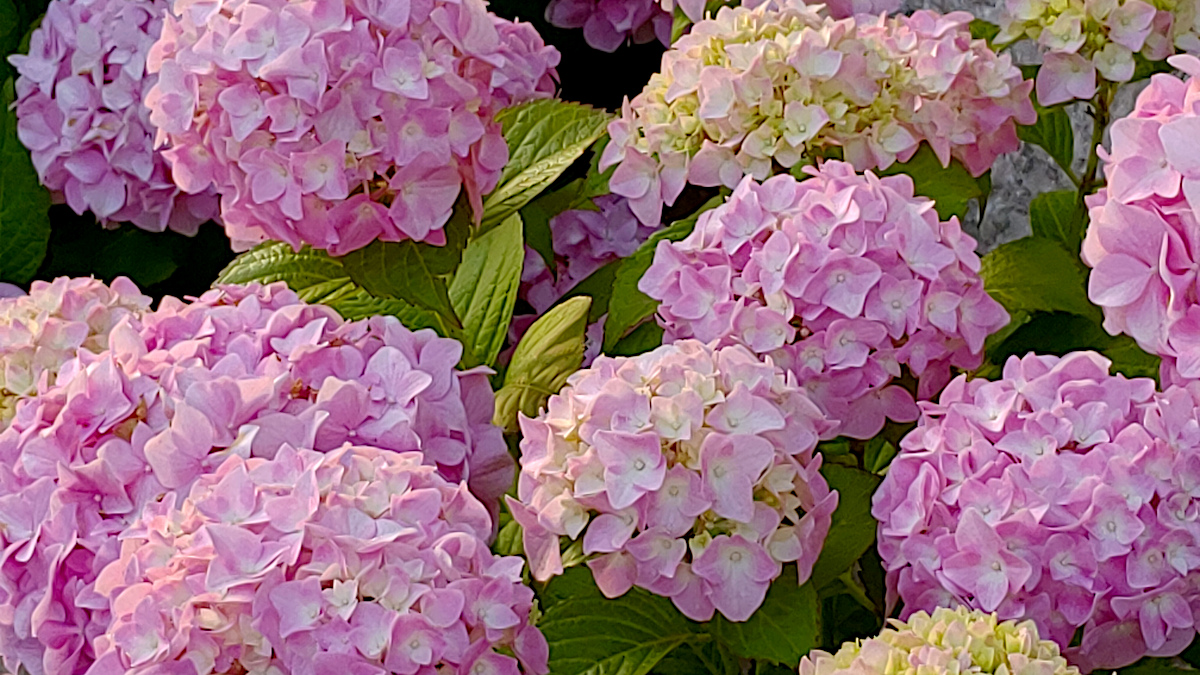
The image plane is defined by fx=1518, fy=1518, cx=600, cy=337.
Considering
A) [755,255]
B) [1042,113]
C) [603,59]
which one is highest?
[755,255]

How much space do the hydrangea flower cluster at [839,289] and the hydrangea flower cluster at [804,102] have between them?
0.27 feet

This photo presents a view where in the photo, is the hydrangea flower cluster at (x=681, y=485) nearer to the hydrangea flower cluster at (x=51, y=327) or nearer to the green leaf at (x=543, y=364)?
the green leaf at (x=543, y=364)

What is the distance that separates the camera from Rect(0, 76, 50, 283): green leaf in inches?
50.4

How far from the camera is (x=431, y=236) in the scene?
34.3 inches

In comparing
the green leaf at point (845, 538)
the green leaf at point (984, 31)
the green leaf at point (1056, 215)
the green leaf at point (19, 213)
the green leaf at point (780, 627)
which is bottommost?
the green leaf at point (19, 213)

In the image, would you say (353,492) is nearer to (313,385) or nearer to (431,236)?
(313,385)

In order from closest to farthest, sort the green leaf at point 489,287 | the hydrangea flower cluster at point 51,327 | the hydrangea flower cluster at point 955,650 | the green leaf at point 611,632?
the hydrangea flower cluster at point 955,650, the green leaf at point 611,632, the hydrangea flower cluster at point 51,327, the green leaf at point 489,287

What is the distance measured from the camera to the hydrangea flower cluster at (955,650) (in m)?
0.53

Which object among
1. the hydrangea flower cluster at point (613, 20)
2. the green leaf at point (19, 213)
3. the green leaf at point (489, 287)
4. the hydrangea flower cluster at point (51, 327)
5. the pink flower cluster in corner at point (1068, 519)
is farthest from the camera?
the hydrangea flower cluster at point (613, 20)

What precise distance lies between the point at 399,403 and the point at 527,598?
6.0 inches

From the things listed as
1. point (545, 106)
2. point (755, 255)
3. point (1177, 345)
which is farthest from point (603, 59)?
point (1177, 345)

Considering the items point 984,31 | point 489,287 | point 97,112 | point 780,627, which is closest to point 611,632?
point 780,627

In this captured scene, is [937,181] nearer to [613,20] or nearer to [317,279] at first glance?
[317,279]

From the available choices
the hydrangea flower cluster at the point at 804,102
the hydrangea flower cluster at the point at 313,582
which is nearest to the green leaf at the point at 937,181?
the hydrangea flower cluster at the point at 804,102
